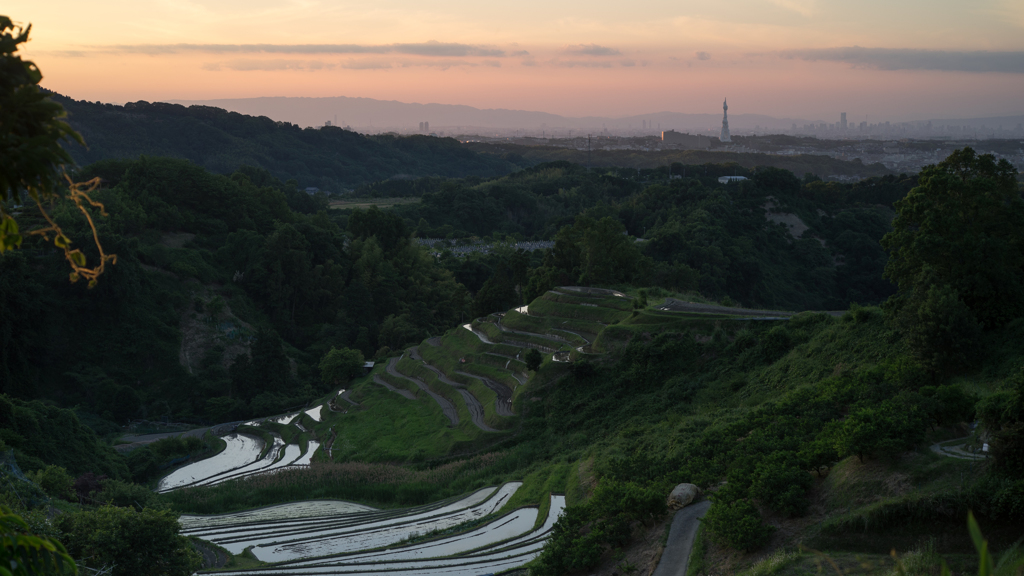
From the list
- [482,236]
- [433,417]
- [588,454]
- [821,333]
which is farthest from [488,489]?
[482,236]

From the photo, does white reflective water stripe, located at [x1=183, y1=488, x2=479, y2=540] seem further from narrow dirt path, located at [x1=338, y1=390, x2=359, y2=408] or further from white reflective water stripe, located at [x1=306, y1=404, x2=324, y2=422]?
white reflective water stripe, located at [x1=306, y1=404, x2=324, y2=422]

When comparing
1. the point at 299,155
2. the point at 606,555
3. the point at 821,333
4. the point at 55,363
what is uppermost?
the point at 299,155

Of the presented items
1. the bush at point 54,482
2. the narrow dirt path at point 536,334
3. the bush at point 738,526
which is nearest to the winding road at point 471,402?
the narrow dirt path at point 536,334

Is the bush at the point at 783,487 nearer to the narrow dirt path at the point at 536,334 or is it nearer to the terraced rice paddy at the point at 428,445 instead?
the terraced rice paddy at the point at 428,445

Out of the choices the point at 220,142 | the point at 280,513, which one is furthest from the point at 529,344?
the point at 220,142

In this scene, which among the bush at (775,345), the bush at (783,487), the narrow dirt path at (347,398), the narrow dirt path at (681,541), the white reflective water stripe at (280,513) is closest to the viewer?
the bush at (783,487)

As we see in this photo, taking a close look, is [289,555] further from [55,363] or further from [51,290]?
[51,290]
